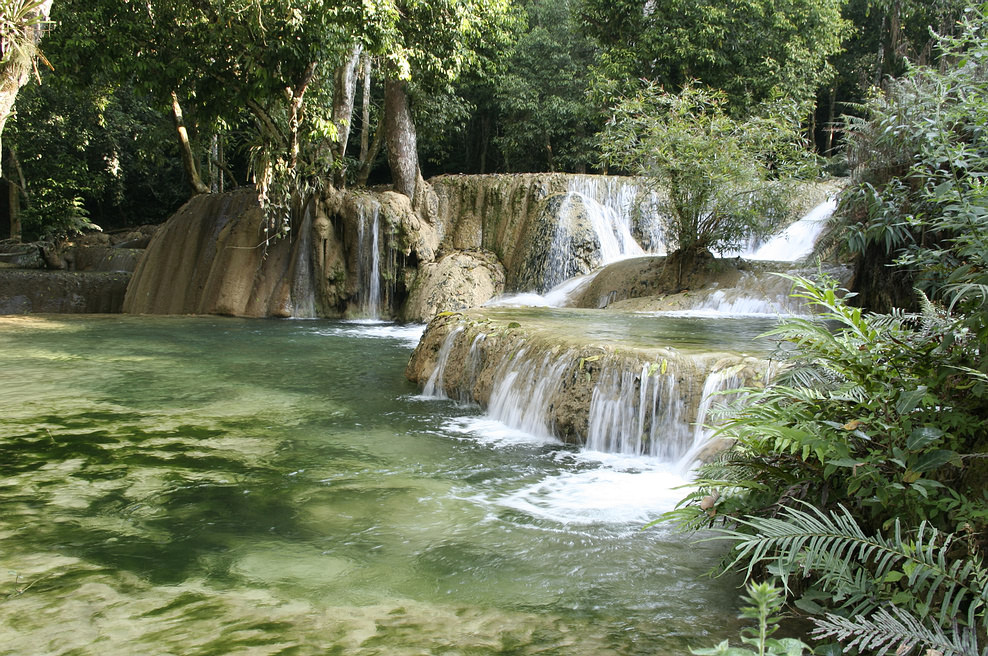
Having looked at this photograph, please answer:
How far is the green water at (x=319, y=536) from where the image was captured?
2.97 m

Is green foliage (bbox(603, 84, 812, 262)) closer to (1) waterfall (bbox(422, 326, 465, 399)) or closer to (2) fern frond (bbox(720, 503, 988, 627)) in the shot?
(1) waterfall (bbox(422, 326, 465, 399))

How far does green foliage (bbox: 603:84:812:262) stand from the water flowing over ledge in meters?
4.92

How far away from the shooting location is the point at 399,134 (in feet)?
60.6

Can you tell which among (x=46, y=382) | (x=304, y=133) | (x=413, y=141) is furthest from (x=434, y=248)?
(x=46, y=382)

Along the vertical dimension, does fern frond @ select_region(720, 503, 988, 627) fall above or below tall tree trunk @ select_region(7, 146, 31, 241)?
below

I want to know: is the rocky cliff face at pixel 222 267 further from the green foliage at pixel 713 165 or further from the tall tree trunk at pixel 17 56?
the tall tree trunk at pixel 17 56

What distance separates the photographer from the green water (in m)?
2.97

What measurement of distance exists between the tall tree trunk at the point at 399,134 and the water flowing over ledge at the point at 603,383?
444 inches

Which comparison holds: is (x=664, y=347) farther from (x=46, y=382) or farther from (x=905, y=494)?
(x=46, y=382)

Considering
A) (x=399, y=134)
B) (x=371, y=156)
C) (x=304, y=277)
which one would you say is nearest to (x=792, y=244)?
(x=399, y=134)

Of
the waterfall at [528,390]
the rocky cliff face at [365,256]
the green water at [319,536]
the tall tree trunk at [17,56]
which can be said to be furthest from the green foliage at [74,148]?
the waterfall at [528,390]

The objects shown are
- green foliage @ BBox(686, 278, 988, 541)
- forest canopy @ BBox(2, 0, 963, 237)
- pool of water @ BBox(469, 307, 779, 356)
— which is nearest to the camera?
green foliage @ BBox(686, 278, 988, 541)

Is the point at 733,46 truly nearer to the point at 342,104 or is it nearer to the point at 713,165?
the point at 342,104

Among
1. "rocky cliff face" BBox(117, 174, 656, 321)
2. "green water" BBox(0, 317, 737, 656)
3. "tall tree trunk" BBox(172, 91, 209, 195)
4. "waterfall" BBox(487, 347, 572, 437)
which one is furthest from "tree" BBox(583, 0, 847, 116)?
"green water" BBox(0, 317, 737, 656)
